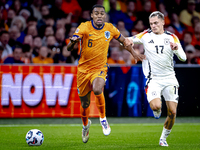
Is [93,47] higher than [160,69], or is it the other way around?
[93,47]

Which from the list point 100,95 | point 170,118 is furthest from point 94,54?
point 170,118

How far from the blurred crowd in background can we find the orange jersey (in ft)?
14.3

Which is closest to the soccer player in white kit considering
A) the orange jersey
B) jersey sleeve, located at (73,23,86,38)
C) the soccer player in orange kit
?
the soccer player in orange kit

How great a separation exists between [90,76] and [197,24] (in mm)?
8066

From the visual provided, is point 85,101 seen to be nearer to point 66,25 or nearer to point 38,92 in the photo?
point 38,92

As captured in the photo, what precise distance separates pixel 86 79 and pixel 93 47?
2.03 ft

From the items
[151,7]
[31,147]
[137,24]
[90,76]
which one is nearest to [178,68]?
[137,24]

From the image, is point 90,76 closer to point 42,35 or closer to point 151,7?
point 42,35

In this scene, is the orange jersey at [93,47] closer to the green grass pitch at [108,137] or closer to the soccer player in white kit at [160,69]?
the soccer player in white kit at [160,69]

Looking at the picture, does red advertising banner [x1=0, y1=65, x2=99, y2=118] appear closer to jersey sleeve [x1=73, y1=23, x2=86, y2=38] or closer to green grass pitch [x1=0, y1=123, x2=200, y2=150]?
green grass pitch [x1=0, y1=123, x2=200, y2=150]

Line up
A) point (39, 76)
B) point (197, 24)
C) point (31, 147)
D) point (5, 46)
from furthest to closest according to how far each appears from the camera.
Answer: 1. point (197, 24)
2. point (5, 46)
3. point (39, 76)
4. point (31, 147)

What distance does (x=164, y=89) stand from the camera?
657cm

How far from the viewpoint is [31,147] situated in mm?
6238

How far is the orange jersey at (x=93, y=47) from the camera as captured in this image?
22.2ft
